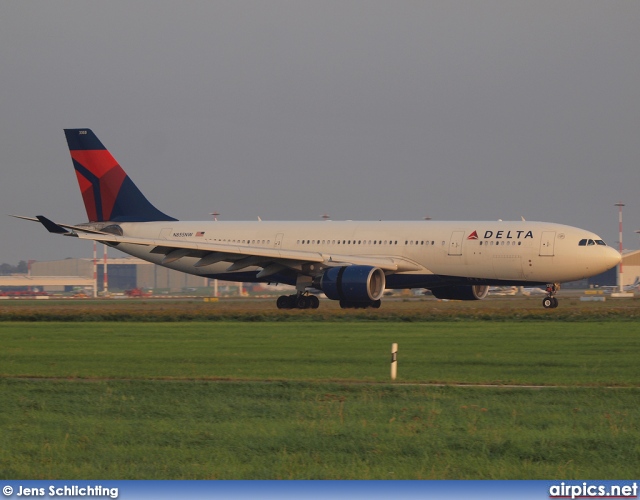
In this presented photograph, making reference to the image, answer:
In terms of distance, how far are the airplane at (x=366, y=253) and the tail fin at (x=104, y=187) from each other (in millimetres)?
221

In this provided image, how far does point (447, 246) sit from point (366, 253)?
4.08 metres

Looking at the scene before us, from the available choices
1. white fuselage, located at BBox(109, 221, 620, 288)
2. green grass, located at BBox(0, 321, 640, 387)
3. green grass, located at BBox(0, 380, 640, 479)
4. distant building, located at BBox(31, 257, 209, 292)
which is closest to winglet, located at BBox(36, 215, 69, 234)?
white fuselage, located at BBox(109, 221, 620, 288)

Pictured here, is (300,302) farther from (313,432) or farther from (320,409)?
(313,432)

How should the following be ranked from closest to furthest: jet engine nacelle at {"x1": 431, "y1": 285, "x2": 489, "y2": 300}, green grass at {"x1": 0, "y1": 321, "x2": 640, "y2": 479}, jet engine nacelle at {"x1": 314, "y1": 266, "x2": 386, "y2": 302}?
green grass at {"x1": 0, "y1": 321, "x2": 640, "y2": 479}, jet engine nacelle at {"x1": 314, "y1": 266, "x2": 386, "y2": 302}, jet engine nacelle at {"x1": 431, "y1": 285, "x2": 489, "y2": 300}

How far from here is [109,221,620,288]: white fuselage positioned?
144ft

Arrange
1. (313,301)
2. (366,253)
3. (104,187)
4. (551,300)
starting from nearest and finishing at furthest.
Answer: (551,300) → (313,301) → (366,253) → (104,187)

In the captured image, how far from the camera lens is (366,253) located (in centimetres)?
4747

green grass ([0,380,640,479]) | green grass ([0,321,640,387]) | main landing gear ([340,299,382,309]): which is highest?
main landing gear ([340,299,382,309])

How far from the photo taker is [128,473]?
11.4m

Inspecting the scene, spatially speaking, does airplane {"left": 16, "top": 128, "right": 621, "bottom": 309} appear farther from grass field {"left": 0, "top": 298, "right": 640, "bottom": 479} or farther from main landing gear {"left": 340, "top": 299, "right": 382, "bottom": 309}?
grass field {"left": 0, "top": 298, "right": 640, "bottom": 479}

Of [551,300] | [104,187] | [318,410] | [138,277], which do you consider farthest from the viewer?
[138,277]

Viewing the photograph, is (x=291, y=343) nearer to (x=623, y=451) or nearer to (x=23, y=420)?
(x=23, y=420)

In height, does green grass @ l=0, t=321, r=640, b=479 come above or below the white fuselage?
below

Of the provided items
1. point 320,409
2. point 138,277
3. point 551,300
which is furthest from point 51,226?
point 138,277
